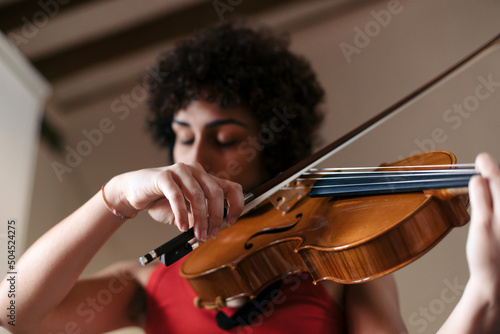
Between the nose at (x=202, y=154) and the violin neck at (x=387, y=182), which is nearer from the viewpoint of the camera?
the violin neck at (x=387, y=182)

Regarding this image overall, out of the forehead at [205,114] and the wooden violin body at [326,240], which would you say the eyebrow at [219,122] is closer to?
the forehead at [205,114]

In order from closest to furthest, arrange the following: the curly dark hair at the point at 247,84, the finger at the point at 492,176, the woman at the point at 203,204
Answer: the finger at the point at 492,176
the woman at the point at 203,204
the curly dark hair at the point at 247,84

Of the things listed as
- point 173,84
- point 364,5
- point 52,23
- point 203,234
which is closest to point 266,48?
point 173,84

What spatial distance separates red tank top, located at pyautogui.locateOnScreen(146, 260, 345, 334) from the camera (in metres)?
0.55

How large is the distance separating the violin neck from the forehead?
25cm

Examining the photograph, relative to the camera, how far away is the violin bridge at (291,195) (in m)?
0.59

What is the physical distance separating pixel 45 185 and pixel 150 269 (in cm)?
71

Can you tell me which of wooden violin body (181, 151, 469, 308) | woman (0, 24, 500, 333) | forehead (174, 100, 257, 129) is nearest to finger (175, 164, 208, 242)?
woman (0, 24, 500, 333)

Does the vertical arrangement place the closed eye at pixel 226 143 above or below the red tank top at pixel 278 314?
above

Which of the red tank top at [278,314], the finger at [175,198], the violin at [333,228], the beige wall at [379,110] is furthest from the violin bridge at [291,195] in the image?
the beige wall at [379,110]

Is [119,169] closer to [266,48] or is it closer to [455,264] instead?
[266,48]

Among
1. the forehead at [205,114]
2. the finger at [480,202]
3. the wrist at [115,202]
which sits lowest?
the finger at [480,202]

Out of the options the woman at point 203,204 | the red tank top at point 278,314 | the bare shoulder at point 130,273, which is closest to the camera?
the woman at point 203,204

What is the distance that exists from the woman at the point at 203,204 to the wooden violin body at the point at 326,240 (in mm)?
56
